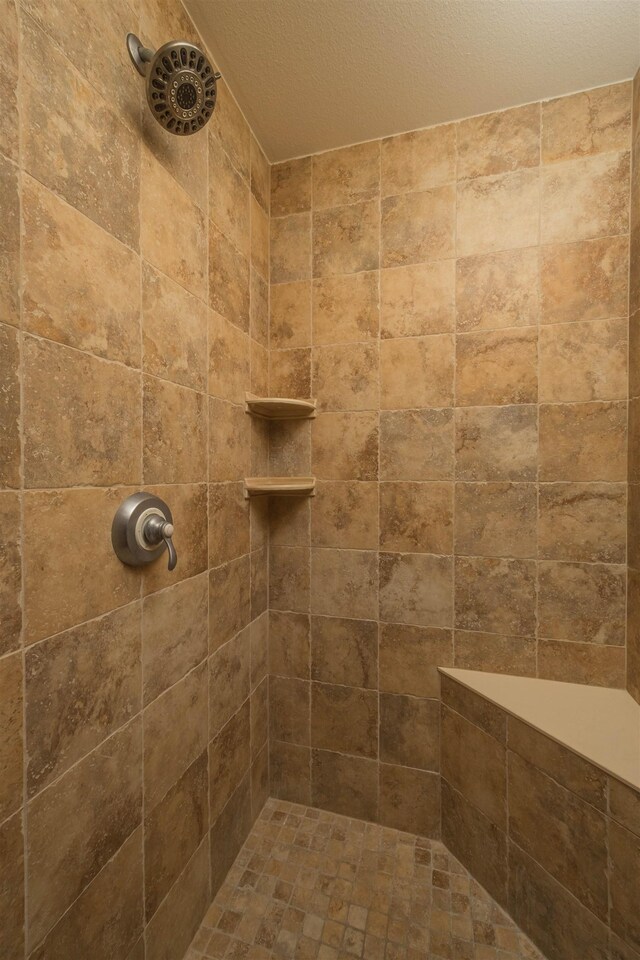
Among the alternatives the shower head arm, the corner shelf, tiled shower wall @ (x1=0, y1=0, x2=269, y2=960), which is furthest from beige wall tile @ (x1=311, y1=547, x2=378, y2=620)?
the shower head arm

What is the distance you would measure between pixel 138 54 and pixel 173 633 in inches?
49.0

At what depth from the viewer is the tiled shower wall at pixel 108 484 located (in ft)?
1.94

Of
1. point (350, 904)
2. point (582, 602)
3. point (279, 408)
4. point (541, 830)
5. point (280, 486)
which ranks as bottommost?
point (350, 904)

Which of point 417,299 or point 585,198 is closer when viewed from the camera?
point 585,198

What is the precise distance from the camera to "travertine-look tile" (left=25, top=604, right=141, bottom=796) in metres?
0.62

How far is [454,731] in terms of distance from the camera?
1273 millimetres

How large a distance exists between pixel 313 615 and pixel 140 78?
5.03 feet

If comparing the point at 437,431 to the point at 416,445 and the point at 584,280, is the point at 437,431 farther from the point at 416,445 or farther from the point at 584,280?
the point at 584,280

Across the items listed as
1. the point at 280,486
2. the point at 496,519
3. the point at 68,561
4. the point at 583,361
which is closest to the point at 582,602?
the point at 496,519

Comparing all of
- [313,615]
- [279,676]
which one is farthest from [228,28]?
[279,676]

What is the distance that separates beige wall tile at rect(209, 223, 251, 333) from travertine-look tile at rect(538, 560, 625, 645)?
4.13 ft

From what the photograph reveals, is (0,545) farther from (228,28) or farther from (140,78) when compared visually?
(228,28)

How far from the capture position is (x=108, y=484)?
0.75 meters

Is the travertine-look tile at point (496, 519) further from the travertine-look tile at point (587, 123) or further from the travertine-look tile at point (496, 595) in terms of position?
the travertine-look tile at point (587, 123)
